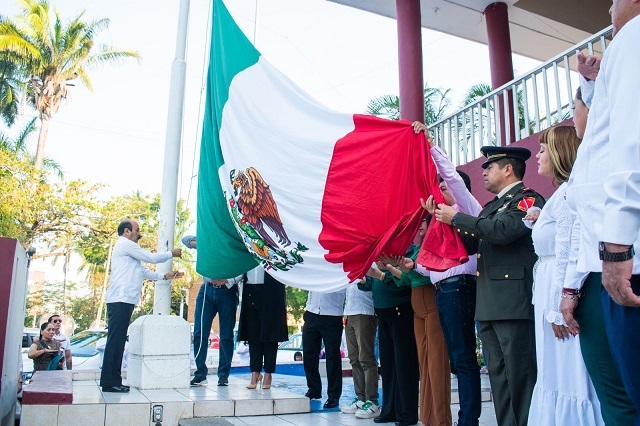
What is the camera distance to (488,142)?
323 inches

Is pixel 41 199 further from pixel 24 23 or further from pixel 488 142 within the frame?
pixel 488 142

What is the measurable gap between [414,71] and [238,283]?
5208 mm

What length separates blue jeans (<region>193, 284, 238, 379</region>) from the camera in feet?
→ 21.0

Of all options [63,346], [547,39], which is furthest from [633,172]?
[547,39]

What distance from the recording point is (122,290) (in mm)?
5770

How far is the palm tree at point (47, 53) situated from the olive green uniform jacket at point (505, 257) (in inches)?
802

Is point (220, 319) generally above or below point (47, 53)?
below

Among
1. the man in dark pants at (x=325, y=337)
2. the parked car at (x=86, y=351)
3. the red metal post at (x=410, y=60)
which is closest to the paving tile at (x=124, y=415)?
the man in dark pants at (x=325, y=337)

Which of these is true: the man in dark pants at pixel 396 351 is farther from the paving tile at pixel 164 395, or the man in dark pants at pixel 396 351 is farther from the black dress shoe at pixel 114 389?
the black dress shoe at pixel 114 389

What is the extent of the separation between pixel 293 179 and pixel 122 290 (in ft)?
8.06

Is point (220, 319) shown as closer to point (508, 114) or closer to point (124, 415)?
point (124, 415)

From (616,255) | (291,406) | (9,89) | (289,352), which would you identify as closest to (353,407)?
(291,406)

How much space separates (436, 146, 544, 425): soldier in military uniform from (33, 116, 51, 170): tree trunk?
65.2 ft

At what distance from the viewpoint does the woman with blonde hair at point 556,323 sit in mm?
2545
